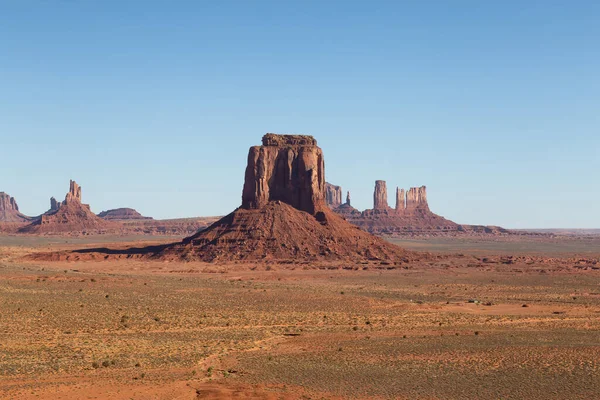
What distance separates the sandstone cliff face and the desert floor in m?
38.7

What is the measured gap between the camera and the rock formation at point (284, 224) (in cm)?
11369

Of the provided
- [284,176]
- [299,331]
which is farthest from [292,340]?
[284,176]

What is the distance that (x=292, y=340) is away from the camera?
43.8 metres

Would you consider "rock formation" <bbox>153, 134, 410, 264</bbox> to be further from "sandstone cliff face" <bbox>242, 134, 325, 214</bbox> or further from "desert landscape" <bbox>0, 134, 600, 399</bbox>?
"desert landscape" <bbox>0, 134, 600, 399</bbox>

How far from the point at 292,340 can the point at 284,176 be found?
78.4 meters

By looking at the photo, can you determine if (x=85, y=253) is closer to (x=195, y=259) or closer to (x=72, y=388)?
(x=195, y=259)

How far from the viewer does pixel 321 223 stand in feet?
394

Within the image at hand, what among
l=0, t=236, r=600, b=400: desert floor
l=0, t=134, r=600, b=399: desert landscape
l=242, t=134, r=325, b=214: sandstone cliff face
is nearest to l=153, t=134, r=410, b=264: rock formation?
l=242, t=134, r=325, b=214: sandstone cliff face

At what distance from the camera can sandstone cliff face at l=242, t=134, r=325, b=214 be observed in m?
120

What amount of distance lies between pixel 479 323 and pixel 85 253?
281ft

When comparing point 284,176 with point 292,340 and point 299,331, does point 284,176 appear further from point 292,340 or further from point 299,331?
point 292,340

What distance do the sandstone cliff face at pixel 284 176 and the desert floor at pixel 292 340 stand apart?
127 feet

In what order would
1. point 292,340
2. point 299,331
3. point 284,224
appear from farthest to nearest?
point 284,224 → point 299,331 → point 292,340

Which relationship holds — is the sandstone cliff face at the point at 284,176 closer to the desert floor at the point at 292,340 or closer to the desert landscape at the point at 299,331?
the desert landscape at the point at 299,331
